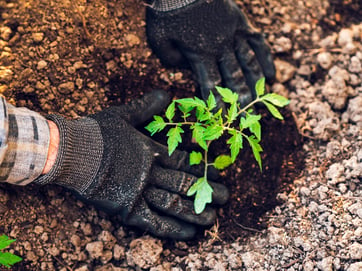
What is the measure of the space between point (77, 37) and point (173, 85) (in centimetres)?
53

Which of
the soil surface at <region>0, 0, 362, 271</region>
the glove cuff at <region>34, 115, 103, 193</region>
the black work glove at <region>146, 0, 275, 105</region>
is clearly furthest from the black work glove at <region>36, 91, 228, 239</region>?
the black work glove at <region>146, 0, 275, 105</region>

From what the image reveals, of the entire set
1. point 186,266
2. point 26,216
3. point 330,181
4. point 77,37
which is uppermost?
point 77,37

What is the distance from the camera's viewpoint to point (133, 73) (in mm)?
2154

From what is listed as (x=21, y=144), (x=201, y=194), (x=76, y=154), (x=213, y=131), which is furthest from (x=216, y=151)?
(x=21, y=144)

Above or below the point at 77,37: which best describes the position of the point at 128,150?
below

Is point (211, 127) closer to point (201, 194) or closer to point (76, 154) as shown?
point (201, 194)

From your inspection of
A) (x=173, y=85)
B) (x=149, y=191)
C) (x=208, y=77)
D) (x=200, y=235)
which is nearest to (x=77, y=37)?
(x=173, y=85)

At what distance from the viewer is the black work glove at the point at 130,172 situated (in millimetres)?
1833

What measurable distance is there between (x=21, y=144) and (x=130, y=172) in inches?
19.4

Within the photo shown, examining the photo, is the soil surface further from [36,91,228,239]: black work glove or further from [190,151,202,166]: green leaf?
[190,151,202,166]: green leaf

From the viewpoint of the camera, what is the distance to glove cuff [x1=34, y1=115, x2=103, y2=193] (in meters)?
1.76

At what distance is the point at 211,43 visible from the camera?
2135 mm

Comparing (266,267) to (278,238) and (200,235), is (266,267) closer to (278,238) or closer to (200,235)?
(278,238)

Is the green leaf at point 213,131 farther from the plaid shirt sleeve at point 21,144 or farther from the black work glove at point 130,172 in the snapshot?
the plaid shirt sleeve at point 21,144
